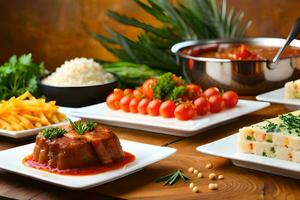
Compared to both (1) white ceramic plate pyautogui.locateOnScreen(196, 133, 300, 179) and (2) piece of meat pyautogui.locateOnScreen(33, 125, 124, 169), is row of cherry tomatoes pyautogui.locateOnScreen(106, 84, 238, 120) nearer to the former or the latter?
(1) white ceramic plate pyautogui.locateOnScreen(196, 133, 300, 179)

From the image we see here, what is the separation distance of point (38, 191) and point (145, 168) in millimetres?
390

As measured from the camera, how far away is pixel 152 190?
2.02 metres

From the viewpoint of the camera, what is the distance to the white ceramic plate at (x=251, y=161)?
2.06 meters

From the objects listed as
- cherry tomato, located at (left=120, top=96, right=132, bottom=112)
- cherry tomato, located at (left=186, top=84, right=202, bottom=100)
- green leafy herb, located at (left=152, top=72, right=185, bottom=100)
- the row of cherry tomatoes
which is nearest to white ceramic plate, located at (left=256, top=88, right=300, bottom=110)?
the row of cherry tomatoes

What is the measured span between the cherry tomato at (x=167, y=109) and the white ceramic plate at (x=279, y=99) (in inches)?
17.7

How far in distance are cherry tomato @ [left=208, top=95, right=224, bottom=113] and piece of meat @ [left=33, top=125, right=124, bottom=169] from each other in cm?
82

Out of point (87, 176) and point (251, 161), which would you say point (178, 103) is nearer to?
point (251, 161)

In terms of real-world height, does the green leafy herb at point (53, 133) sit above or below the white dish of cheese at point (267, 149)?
above

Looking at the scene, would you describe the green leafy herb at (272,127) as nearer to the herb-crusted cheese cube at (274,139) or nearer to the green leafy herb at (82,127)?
the herb-crusted cheese cube at (274,139)

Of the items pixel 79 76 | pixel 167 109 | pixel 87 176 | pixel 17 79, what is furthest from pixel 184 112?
pixel 17 79

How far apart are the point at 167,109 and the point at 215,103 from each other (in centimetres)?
23

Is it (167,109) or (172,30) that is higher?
(172,30)

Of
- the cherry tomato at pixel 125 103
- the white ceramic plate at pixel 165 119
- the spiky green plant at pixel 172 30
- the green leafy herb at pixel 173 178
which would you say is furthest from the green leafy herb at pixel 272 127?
the spiky green plant at pixel 172 30

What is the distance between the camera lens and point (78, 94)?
3.39m
